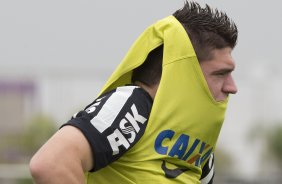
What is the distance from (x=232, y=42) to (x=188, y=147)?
1.60 feet

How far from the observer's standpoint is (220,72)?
13.9 ft

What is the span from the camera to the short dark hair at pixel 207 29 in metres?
4.22

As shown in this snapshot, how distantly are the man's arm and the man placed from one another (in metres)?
0.12

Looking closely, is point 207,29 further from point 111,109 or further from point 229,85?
point 111,109

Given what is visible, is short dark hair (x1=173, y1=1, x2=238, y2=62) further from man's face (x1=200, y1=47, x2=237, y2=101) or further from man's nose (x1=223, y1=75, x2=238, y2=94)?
man's nose (x1=223, y1=75, x2=238, y2=94)

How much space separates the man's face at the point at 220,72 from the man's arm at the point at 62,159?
Answer: 2.23 ft

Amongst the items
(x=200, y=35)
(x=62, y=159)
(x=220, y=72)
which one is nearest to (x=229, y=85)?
(x=220, y=72)

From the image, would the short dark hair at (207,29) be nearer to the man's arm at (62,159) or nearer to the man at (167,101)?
the man at (167,101)

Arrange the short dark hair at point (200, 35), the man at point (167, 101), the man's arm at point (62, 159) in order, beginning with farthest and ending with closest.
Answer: the short dark hair at point (200, 35)
the man at point (167, 101)
the man's arm at point (62, 159)

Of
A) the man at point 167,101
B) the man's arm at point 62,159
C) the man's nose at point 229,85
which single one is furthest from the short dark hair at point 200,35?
the man's arm at point 62,159

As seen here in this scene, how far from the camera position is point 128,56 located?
4.33m

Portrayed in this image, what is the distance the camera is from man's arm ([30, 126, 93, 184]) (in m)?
3.74

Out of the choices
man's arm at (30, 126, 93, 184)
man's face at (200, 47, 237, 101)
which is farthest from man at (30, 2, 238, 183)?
man's arm at (30, 126, 93, 184)

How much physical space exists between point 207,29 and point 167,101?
1.14 ft
